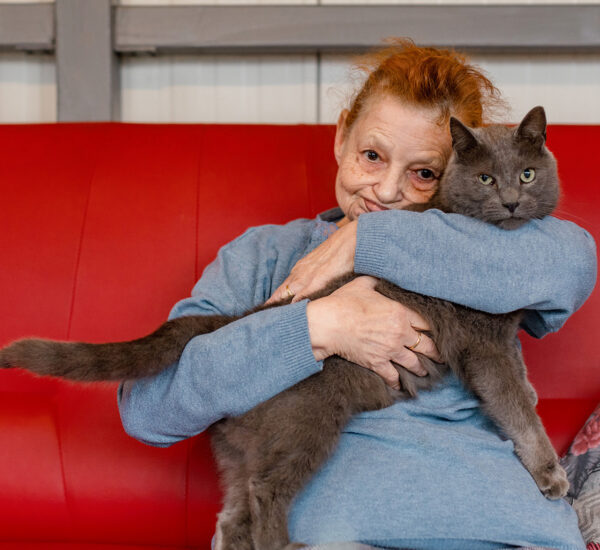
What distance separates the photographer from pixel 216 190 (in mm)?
1878

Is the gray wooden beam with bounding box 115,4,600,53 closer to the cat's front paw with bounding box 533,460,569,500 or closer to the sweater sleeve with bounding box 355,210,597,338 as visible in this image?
the sweater sleeve with bounding box 355,210,597,338

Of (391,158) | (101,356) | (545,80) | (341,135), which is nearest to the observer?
(101,356)

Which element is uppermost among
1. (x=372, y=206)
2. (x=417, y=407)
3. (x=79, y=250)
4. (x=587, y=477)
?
(x=372, y=206)

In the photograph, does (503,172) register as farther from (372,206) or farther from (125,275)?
(125,275)

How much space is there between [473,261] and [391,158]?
344mm

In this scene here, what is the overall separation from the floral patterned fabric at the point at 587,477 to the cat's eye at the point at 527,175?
606 millimetres

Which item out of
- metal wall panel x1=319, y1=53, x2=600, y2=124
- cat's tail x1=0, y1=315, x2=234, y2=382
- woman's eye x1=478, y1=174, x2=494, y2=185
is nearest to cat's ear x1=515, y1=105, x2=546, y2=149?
woman's eye x1=478, y1=174, x2=494, y2=185

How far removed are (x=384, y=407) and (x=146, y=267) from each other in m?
0.83

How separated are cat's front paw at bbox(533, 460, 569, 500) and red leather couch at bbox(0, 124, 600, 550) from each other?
16.5 inches

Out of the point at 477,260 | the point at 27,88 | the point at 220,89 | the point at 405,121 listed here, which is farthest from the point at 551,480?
the point at 27,88

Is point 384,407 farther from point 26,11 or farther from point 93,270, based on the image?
point 26,11

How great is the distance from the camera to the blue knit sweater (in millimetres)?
1123

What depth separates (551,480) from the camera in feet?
3.98

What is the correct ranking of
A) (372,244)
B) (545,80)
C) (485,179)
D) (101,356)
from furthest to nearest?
1. (545,80)
2. (485,179)
3. (372,244)
4. (101,356)
